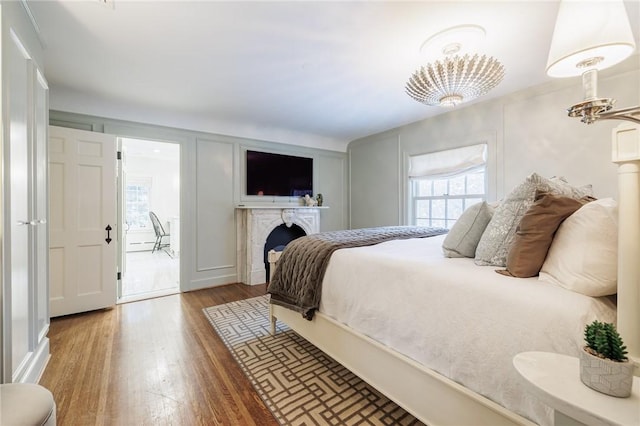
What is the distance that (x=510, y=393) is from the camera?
981 mm

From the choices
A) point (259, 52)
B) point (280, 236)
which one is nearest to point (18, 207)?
point (259, 52)

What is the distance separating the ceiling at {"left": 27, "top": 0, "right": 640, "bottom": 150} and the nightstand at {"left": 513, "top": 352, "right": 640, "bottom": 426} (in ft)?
6.51

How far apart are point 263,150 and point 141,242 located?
4997 mm

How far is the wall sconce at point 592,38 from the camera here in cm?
79

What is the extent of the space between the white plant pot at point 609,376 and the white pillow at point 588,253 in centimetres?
42

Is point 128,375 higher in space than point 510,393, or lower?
lower

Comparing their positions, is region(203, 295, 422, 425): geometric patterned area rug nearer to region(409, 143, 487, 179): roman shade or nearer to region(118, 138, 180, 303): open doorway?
region(409, 143, 487, 179): roman shade

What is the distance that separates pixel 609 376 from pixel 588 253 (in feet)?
1.77

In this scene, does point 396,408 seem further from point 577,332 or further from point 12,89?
point 12,89

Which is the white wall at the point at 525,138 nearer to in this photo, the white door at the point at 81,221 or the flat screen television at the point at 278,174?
the flat screen television at the point at 278,174

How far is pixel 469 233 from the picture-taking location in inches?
63.5

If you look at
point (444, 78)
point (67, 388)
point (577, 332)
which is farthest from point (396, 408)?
point (444, 78)

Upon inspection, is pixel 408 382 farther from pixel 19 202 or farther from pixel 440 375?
pixel 19 202

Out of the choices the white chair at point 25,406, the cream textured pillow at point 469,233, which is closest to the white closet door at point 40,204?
the white chair at point 25,406
